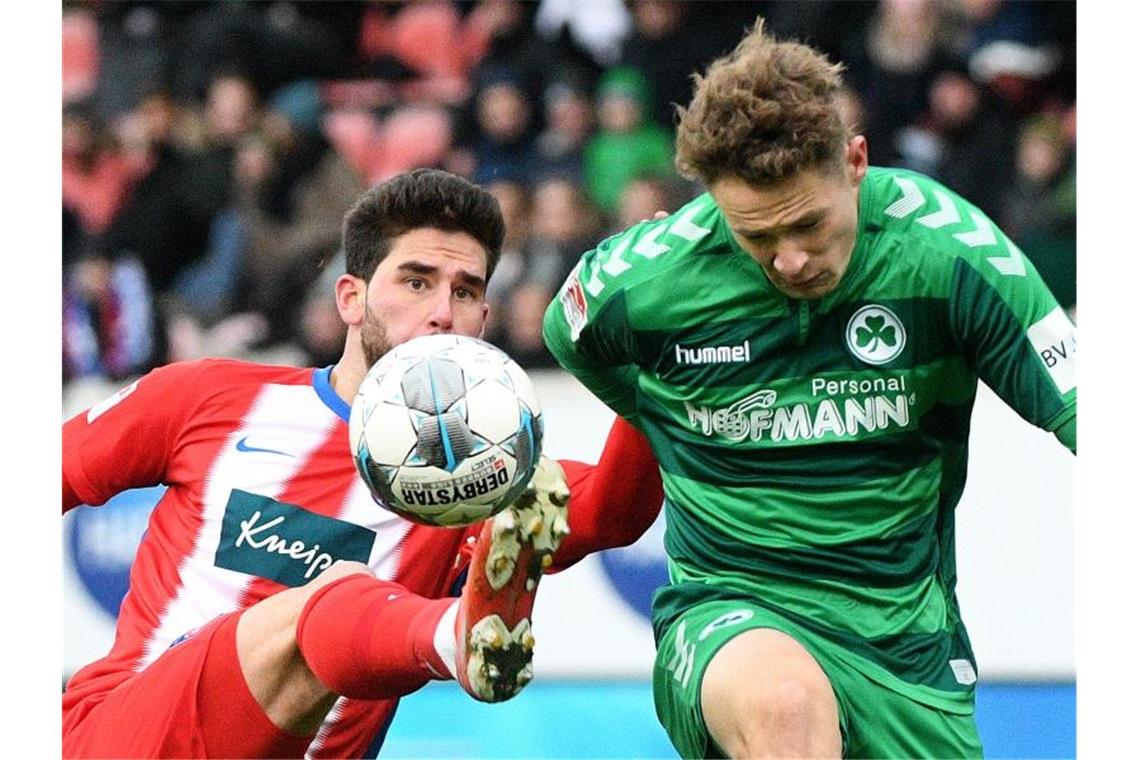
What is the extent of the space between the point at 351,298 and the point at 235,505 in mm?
663

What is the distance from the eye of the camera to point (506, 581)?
375 cm

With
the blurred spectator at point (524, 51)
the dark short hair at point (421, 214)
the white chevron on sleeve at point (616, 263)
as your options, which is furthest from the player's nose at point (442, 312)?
the blurred spectator at point (524, 51)

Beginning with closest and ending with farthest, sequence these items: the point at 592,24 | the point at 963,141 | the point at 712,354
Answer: the point at 712,354 → the point at 963,141 → the point at 592,24

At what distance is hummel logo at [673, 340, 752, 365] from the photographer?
12.9ft

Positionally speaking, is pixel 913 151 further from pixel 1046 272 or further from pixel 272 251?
pixel 272 251

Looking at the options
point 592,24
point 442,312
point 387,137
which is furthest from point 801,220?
point 387,137

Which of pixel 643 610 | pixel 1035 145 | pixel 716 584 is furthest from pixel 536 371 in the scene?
pixel 716 584

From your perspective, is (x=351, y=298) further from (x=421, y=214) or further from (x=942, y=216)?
(x=942, y=216)

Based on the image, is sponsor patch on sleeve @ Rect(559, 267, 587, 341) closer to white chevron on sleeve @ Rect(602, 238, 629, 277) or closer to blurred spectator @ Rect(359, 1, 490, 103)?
white chevron on sleeve @ Rect(602, 238, 629, 277)

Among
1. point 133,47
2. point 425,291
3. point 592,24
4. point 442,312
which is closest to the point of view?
point 442,312

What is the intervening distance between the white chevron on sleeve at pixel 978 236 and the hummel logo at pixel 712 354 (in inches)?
21.4

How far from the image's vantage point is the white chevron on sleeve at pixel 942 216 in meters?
3.80

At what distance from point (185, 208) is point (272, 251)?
56cm

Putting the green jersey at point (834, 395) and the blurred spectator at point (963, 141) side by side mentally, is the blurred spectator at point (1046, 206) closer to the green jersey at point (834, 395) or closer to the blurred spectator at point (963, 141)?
the blurred spectator at point (963, 141)
